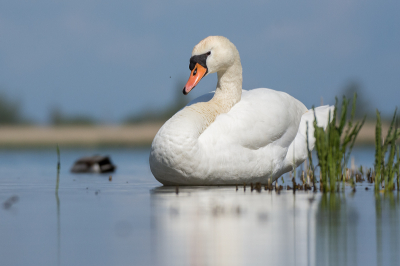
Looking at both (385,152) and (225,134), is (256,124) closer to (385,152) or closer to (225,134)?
(225,134)

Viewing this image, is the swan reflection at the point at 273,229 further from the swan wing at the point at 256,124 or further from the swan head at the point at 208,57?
the swan head at the point at 208,57

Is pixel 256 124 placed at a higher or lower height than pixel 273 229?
higher

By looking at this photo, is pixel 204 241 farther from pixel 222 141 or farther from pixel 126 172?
pixel 126 172

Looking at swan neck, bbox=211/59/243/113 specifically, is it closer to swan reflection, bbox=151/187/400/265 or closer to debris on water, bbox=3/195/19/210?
swan reflection, bbox=151/187/400/265

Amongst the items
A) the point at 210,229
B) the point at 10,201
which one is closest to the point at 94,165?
the point at 10,201

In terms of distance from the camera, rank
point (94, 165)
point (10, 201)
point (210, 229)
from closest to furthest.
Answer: point (210, 229) < point (10, 201) < point (94, 165)

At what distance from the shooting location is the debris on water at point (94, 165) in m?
13.0

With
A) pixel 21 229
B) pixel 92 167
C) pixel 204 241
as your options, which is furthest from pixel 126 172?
pixel 204 241

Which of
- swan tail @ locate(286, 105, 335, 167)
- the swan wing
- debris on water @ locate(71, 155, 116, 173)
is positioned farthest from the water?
debris on water @ locate(71, 155, 116, 173)

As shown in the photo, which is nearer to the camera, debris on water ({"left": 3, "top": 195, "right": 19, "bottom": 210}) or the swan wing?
debris on water ({"left": 3, "top": 195, "right": 19, "bottom": 210})

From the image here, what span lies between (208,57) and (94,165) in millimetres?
5014

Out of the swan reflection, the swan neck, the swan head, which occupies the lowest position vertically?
the swan reflection

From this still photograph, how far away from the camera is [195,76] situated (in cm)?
912

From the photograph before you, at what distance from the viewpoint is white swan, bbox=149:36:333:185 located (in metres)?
8.57
